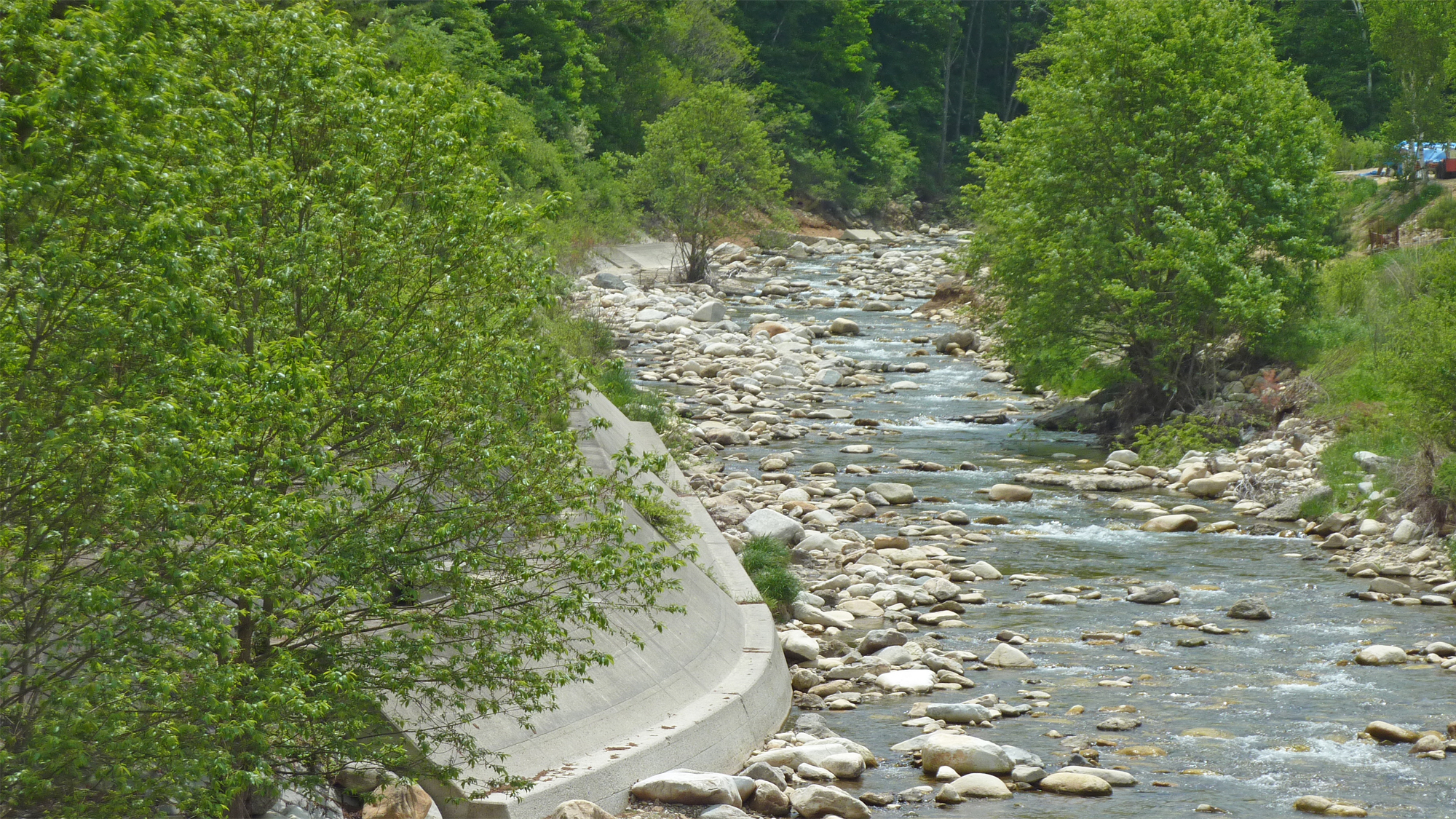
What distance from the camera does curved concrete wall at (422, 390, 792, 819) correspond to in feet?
26.2

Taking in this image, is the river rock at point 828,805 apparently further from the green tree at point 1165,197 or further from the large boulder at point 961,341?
the large boulder at point 961,341

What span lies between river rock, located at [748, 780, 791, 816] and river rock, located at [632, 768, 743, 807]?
0.27 m

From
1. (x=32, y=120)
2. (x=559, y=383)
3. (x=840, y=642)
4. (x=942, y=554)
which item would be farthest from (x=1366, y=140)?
(x=32, y=120)

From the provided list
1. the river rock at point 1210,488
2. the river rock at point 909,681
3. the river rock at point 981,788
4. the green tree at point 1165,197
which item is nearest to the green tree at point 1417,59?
the green tree at point 1165,197

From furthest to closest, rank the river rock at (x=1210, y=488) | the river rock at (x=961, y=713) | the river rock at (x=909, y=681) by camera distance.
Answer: the river rock at (x=1210, y=488) < the river rock at (x=909, y=681) < the river rock at (x=961, y=713)

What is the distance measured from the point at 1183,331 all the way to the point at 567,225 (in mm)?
17400

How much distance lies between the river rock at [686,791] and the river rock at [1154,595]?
7822 millimetres

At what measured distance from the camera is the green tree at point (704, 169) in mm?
45656

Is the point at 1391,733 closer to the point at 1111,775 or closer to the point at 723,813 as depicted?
the point at 1111,775

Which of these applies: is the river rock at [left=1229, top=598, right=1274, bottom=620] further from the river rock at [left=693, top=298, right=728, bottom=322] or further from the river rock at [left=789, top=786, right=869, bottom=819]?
the river rock at [left=693, top=298, right=728, bottom=322]

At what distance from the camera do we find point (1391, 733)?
34.6ft

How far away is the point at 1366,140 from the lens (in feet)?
158

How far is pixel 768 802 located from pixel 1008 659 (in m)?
4.68

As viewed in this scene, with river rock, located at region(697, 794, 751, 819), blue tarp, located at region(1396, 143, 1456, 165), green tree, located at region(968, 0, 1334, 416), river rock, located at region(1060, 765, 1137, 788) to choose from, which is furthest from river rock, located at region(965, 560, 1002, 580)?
blue tarp, located at region(1396, 143, 1456, 165)
